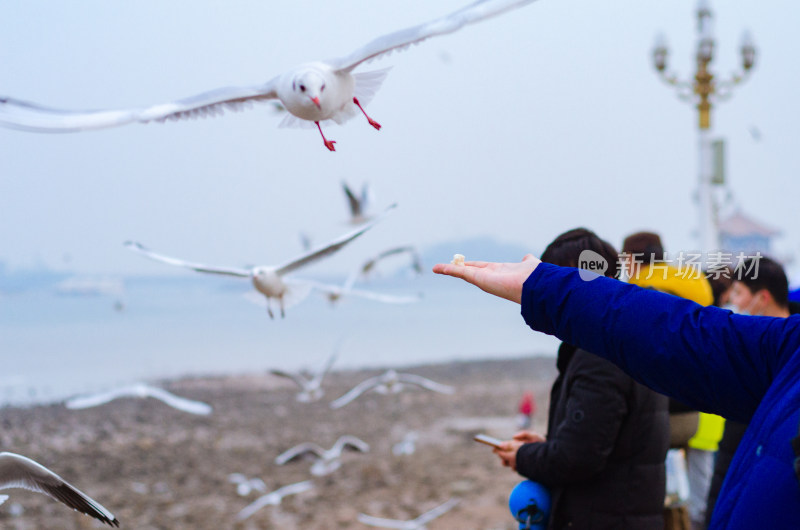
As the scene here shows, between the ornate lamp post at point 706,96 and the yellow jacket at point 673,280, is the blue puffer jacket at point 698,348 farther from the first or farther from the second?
the ornate lamp post at point 706,96

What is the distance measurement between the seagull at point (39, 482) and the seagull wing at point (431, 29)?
2.33 feet

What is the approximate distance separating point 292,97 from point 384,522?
304 cm

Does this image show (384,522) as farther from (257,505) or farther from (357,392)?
(357,392)

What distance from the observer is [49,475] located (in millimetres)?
930

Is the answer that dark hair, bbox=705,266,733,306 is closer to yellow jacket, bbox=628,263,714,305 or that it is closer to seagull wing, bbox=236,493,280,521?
yellow jacket, bbox=628,263,714,305

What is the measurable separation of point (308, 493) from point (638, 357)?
12.5ft

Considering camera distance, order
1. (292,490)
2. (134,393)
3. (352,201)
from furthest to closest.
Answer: (292,490)
(352,201)
(134,393)

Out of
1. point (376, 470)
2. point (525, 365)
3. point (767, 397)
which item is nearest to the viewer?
point (767, 397)

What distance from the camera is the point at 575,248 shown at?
117 centimetres

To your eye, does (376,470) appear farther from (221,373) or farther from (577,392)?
(221,373)

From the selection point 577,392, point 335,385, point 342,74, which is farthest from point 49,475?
point 335,385

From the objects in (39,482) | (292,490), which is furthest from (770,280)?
(292,490)

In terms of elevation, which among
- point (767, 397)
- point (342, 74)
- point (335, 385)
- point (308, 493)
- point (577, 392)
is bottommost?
point (335, 385)

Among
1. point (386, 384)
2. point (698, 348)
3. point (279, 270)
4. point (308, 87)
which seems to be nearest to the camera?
point (698, 348)
